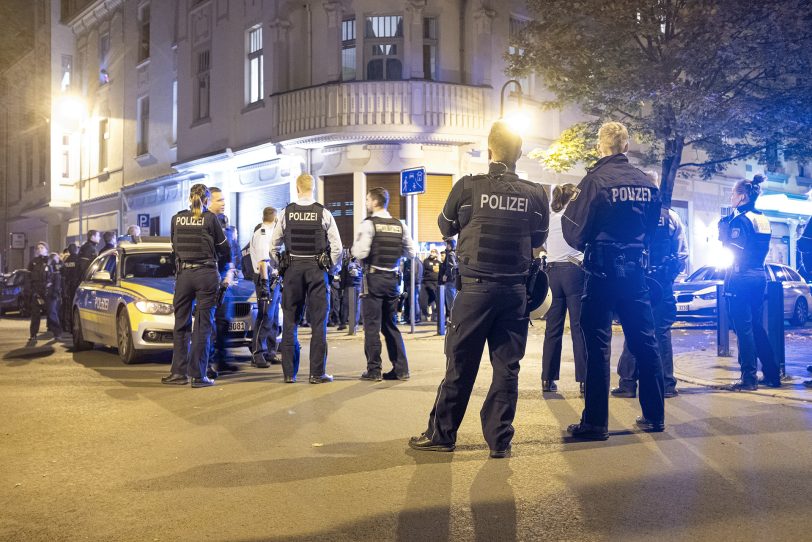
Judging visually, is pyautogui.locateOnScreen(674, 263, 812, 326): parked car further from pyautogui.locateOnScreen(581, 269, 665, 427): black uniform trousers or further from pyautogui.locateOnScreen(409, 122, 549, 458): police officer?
pyautogui.locateOnScreen(409, 122, 549, 458): police officer

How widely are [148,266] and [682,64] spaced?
40.8ft

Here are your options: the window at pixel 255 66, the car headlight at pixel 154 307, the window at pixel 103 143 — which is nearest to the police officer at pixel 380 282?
the car headlight at pixel 154 307

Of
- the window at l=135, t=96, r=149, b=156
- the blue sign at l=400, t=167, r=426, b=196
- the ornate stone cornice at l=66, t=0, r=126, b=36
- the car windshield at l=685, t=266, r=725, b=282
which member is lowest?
the car windshield at l=685, t=266, r=725, b=282

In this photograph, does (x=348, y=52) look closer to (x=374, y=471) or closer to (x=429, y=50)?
(x=429, y=50)

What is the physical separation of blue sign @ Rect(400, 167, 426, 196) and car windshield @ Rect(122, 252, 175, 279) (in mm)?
6086

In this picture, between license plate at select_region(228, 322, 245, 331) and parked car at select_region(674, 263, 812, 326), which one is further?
parked car at select_region(674, 263, 812, 326)

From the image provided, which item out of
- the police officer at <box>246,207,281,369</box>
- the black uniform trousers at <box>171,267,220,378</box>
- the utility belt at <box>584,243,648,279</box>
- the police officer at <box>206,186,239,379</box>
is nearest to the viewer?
the utility belt at <box>584,243,648,279</box>

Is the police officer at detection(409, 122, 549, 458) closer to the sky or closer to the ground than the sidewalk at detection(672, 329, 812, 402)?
closer to the sky

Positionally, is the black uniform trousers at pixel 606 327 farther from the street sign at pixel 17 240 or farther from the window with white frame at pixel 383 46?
the street sign at pixel 17 240

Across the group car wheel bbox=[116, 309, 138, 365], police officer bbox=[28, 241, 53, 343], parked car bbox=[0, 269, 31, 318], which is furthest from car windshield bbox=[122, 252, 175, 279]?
parked car bbox=[0, 269, 31, 318]

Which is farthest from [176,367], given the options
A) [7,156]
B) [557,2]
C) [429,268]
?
[7,156]

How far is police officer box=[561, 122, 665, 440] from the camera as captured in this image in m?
5.73

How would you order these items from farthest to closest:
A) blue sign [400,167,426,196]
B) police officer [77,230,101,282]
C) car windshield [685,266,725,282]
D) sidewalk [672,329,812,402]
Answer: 1. car windshield [685,266,725,282]
2. blue sign [400,167,426,196]
3. police officer [77,230,101,282]
4. sidewalk [672,329,812,402]

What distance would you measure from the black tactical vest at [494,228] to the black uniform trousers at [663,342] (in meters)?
2.21
